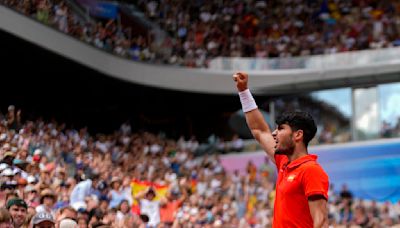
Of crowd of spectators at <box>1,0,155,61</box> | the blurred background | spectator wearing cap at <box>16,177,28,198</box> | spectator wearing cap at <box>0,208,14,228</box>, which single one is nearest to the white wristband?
spectator wearing cap at <box>0,208,14,228</box>

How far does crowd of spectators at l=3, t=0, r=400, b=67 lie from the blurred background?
0.05 meters

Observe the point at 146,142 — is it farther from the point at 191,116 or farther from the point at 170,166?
the point at 191,116

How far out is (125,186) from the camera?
48.1ft

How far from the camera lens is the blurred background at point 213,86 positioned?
20.1 metres

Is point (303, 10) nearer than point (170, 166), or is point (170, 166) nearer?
point (170, 166)

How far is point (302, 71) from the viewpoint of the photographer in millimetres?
24656

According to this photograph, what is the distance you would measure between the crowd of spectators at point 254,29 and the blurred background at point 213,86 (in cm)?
5

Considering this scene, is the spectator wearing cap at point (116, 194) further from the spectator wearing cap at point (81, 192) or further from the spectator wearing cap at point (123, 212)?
the spectator wearing cap at point (123, 212)

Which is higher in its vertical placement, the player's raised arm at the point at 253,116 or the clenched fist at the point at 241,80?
the clenched fist at the point at 241,80

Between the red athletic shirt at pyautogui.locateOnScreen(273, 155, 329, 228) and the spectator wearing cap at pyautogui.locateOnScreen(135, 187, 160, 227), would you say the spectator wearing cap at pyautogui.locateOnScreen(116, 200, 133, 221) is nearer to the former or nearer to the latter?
the spectator wearing cap at pyautogui.locateOnScreen(135, 187, 160, 227)

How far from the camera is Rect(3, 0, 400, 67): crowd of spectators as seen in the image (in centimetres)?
2419

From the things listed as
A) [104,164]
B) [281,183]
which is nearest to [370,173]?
[104,164]

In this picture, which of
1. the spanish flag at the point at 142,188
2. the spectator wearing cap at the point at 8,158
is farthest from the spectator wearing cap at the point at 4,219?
the spanish flag at the point at 142,188

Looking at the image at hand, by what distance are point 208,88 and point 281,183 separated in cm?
2012
